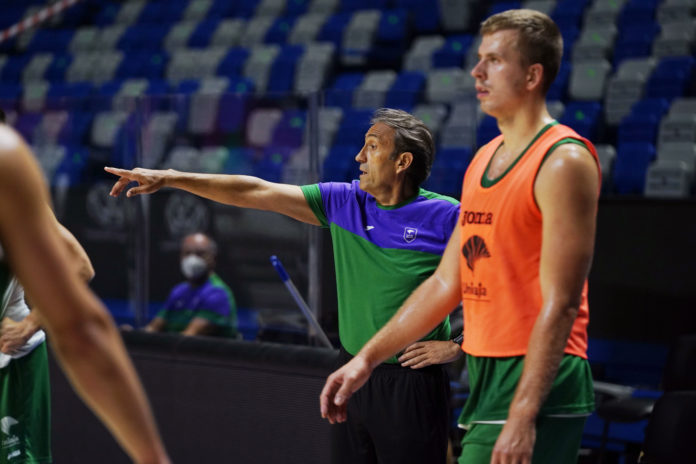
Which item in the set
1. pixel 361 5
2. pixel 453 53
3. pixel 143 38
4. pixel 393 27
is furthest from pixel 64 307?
pixel 143 38

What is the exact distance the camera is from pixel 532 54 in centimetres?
234

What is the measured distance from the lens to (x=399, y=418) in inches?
137

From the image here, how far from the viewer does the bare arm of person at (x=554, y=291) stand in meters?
2.17

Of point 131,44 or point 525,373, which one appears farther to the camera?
point 131,44

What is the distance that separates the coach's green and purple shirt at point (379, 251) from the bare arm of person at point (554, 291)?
50.8 inches

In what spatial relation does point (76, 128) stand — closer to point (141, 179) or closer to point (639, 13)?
point (141, 179)

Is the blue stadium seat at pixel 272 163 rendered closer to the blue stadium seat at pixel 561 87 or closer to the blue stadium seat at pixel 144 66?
the blue stadium seat at pixel 561 87

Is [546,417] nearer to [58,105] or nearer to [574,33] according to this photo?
[58,105]

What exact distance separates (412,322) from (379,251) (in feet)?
3.23

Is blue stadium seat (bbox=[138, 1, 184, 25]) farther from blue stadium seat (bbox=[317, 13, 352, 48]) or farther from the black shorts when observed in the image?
the black shorts

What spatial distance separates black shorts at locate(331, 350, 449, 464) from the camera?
3486 mm

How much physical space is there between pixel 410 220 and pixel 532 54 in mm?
1318

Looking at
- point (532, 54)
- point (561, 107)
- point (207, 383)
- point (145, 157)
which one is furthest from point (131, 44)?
point (532, 54)

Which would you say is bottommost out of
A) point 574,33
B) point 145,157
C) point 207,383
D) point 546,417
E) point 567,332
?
point 207,383
